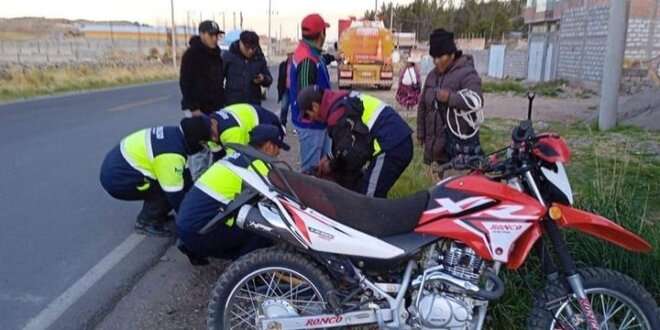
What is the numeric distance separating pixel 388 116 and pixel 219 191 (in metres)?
1.41

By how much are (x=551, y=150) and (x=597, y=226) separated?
1.57ft

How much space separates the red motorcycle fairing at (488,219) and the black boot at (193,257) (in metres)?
2.01

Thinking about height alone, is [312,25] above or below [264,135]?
above

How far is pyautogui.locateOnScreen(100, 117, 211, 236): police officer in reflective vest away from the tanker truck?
64.6 ft

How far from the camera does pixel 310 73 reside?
5.38 m

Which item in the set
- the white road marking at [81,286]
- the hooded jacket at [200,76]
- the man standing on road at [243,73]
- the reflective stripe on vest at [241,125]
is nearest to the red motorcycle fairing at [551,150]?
the reflective stripe on vest at [241,125]

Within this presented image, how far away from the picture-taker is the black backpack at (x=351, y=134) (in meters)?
4.01

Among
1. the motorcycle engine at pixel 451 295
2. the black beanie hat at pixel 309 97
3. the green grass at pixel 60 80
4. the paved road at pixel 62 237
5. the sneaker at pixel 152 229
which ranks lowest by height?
the green grass at pixel 60 80

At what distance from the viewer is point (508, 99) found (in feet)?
63.6

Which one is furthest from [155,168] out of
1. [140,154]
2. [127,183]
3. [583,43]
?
[583,43]

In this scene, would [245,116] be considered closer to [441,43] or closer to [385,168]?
[385,168]

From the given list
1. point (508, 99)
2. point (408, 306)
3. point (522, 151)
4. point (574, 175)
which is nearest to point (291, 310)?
point (408, 306)

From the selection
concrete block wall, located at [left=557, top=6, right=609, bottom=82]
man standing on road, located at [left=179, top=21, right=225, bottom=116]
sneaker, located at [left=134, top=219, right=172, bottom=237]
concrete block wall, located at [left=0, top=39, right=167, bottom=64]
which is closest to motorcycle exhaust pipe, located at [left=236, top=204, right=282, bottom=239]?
sneaker, located at [left=134, top=219, right=172, bottom=237]

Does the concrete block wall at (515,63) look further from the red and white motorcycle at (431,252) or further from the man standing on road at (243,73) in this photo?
the red and white motorcycle at (431,252)
